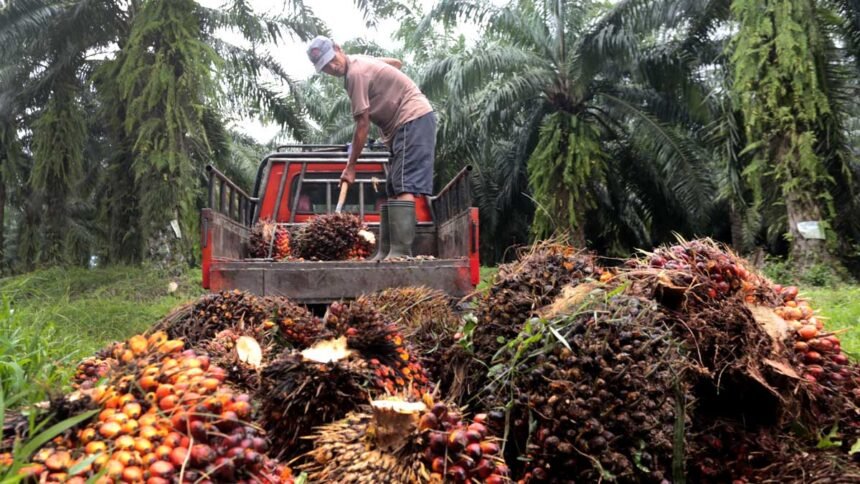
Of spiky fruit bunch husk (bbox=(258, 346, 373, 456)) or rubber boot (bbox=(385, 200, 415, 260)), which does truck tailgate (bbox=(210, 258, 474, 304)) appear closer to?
rubber boot (bbox=(385, 200, 415, 260))

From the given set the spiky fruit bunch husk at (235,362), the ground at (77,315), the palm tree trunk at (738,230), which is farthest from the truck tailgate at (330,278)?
the palm tree trunk at (738,230)

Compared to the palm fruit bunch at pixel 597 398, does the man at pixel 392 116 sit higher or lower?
higher

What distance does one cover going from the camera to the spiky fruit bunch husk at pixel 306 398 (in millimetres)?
2035

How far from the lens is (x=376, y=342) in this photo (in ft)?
7.49

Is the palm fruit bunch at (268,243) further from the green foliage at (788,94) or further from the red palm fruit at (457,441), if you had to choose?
the green foliage at (788,94)

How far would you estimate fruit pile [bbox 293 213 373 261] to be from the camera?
19.0 ft

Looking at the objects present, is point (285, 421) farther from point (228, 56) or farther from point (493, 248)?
point (493, 248)

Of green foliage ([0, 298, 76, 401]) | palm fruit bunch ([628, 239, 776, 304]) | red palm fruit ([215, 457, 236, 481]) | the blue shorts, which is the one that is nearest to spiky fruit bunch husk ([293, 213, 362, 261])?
the blue shorts

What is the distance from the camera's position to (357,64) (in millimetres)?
5641

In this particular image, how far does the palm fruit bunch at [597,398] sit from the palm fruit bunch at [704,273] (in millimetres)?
191

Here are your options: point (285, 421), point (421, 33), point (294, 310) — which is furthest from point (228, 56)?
point (285, 421)

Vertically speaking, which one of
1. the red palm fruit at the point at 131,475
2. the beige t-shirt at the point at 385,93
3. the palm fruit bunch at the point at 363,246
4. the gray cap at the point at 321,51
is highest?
the gray cap at the point at 321,51

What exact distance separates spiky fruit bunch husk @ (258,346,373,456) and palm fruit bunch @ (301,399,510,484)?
0.22 m

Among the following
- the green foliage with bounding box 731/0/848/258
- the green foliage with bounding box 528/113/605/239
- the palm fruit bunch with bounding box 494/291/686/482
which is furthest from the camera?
the green foliage with bounding box 528/113/605/239
